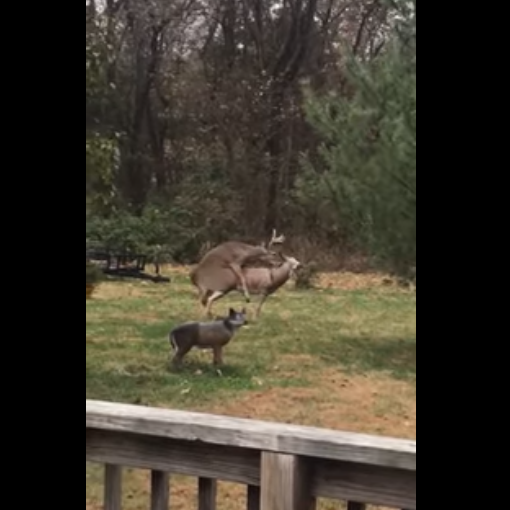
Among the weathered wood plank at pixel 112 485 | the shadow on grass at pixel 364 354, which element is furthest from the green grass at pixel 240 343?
the weathered wood plank at pixel 112 485

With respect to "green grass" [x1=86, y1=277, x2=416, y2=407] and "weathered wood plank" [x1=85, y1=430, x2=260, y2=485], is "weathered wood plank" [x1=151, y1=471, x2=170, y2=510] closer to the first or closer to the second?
"weathered wood plank" [x1=85, y1=430, x2=260, y2=485]

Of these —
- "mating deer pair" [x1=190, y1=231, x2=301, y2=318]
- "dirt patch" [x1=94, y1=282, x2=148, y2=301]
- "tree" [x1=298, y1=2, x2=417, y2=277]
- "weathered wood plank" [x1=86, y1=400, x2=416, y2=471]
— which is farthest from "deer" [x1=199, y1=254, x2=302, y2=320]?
"weathered wood plank" [x1=86, y1=400, x2=416, y2=471]

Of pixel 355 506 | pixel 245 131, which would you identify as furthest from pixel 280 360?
pixel 355 506

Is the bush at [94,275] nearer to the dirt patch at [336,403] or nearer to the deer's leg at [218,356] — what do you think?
the deer's leg at [218,356]

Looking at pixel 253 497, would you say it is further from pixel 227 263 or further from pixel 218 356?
pixel 218 356

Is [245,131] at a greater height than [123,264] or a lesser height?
greater

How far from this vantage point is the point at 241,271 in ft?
4.08

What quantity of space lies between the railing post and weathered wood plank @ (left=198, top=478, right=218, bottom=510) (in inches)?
2.8

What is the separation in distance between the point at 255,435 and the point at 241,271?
0.50 metres
